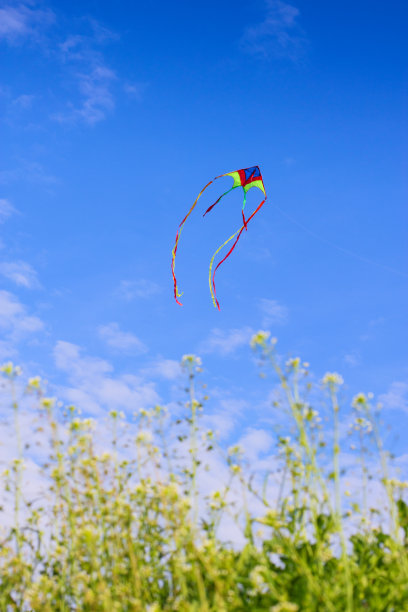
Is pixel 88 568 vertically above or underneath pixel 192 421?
underneath

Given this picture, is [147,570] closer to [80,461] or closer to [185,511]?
[185,511]

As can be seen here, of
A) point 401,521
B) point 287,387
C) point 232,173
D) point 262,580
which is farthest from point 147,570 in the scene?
point 232,173

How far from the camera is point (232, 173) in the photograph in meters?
10.9

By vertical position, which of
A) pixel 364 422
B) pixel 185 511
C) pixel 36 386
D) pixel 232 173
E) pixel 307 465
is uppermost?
pixel 232 173

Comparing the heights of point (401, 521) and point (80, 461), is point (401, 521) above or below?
below

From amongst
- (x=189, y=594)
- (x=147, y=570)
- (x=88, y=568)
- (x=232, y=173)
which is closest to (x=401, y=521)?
(x=189, y=594)

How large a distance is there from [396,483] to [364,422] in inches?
23.6

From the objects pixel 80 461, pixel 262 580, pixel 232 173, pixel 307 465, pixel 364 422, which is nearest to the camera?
pixel 262 580

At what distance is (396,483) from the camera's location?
4.21 m

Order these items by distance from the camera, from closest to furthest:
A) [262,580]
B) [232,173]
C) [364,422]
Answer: [262,580], [364,422], [232,173]

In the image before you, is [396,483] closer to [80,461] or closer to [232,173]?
[80,461]

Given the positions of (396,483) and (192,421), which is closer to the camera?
(396,483)

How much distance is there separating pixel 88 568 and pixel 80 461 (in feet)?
2.52

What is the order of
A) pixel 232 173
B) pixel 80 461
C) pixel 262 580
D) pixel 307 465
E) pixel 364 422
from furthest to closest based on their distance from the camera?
pixel 232 173 → pixel 80 461 → pixel 364 422 → pixel 307 465 → pixel 262 580
